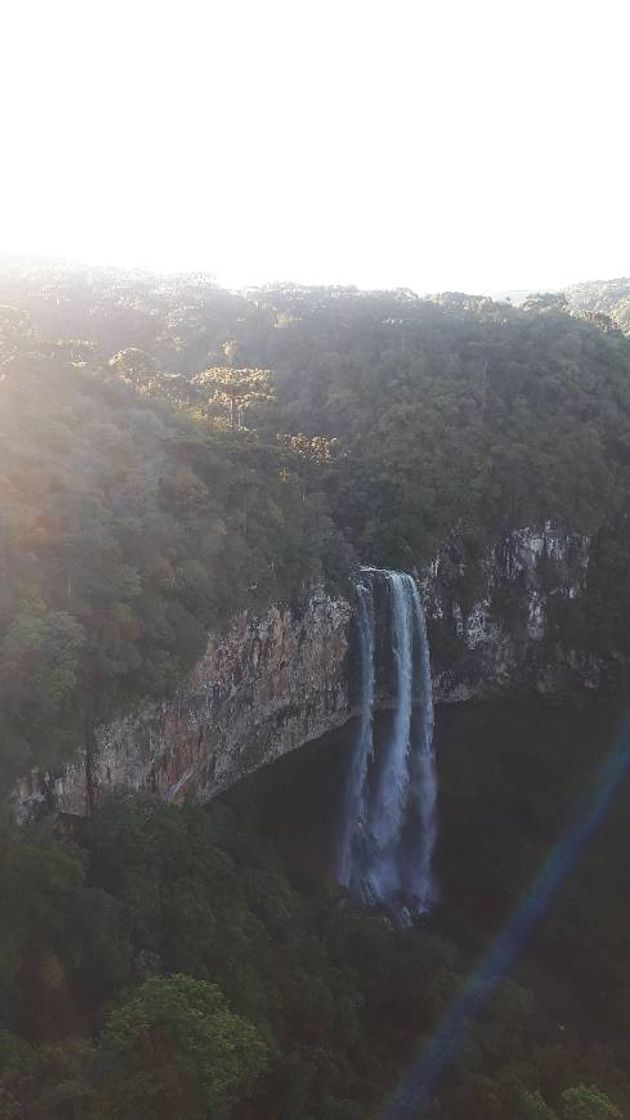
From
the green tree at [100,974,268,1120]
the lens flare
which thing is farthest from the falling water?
the green tree at [100,974,268,1120]

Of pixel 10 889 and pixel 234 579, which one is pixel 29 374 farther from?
pixel 10 889

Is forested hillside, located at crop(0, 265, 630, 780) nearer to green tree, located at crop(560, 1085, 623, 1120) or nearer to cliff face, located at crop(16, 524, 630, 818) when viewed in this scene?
cliff face, located at crop(16, 524, 630, 818)

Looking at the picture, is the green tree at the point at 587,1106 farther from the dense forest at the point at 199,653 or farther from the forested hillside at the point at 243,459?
the forested hillside at the point at 243,459

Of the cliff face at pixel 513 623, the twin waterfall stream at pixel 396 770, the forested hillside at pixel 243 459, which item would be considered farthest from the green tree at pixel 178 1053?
the cliff face at pixel 513 623

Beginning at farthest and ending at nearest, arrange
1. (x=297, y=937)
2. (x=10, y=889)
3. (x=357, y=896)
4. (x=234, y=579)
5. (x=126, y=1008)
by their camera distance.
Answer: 1. (x=357, y=896)
2. (x=234, y=579)
3. (x=297, y=937)
4. (x=10, y=889)
5. (x=126, y=1008)

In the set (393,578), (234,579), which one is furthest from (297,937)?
(393,578)

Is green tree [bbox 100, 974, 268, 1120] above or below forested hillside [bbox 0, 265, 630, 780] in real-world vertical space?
below

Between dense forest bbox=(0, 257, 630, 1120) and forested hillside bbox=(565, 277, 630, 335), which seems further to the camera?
forested hillside bbox=(565, 277, 630, 335)

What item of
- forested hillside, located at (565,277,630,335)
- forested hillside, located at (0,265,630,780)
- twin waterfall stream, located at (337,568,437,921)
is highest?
forested hillside, located at (565,277,630,335)
